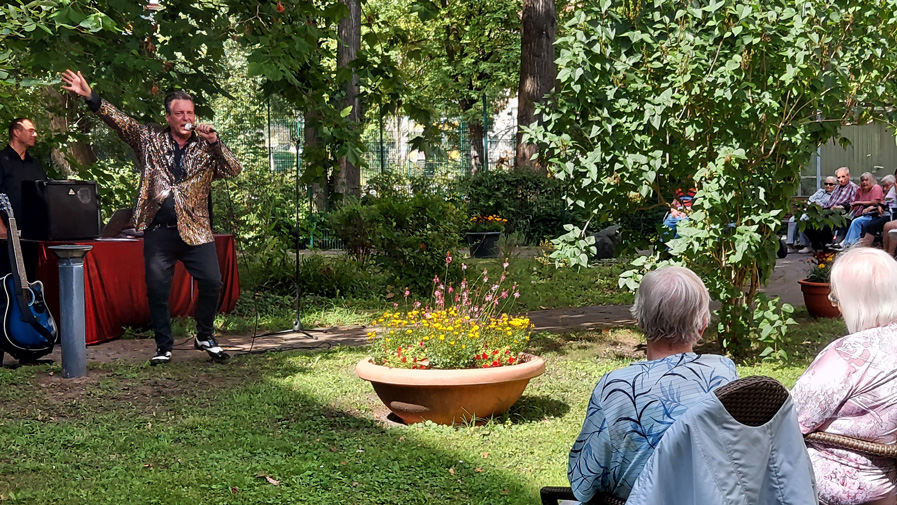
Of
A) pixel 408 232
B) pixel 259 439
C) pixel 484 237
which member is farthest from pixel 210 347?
pixel 484 237

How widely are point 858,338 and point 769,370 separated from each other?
165 inches

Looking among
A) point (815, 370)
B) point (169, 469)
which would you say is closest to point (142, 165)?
point (169, 469)

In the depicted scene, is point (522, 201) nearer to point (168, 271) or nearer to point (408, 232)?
point (408, 232)

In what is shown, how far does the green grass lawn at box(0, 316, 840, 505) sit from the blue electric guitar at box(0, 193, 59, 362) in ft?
0.68

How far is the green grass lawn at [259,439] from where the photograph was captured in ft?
→ 14.8

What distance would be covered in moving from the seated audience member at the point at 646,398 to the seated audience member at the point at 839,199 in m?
14.3

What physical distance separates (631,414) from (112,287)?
7.26m

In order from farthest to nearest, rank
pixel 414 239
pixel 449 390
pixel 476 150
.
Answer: pixel 476 150, pixel 414 239, pixel 449 390

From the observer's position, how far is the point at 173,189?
7094 mm

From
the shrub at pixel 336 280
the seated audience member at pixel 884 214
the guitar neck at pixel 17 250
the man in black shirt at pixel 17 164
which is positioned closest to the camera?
the guitar neck at pixel 17 250

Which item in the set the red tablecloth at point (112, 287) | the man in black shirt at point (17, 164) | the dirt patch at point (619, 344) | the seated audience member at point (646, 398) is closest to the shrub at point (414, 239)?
the red tablecloth at point (112, 287)

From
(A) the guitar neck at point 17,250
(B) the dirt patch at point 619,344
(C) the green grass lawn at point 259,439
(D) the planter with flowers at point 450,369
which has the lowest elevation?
(C) the green grass lawn at point 259,439

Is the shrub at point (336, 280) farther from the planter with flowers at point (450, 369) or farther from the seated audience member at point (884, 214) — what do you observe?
the seated audience member at point (884, 214)

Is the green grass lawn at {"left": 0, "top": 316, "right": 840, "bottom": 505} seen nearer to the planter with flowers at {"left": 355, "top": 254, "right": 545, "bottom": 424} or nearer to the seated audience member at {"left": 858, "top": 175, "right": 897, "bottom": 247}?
the planter with flowers at {"left": 355, "top": 254, "right": 545, "bottom": 424}
